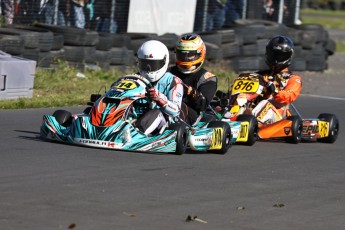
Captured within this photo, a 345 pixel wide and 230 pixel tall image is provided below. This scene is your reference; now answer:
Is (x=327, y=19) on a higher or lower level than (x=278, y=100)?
higher

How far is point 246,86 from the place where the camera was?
9.63 metres

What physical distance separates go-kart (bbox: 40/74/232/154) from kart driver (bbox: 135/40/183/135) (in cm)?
9

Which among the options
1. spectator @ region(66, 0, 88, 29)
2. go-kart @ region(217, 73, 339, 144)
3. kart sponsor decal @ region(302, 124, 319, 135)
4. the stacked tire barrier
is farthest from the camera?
spectator @ region(66, 0, 88, 29)

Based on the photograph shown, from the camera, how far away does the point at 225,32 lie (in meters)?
16.5

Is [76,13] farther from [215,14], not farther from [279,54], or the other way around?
[279,54]

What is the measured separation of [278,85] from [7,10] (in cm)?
582

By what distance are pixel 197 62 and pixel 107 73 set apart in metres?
5.81

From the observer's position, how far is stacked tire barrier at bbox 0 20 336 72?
13.5 meters

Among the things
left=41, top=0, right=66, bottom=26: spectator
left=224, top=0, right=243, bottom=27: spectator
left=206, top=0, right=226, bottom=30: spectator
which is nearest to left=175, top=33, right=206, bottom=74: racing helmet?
left=41, top=0, right=66, bottom=26: spectator

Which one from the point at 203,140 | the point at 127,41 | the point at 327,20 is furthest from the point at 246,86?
the point at 327,20

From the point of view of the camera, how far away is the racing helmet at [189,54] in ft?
29.6

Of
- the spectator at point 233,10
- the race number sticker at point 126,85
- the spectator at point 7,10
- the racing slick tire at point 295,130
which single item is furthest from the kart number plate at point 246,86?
the spectator at point 233,10

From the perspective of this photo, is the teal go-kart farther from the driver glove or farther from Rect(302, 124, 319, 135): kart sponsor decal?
Rect(302, 124, 319, 135): kart sponsor decal

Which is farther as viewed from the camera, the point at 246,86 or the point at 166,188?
the point at 246,86
